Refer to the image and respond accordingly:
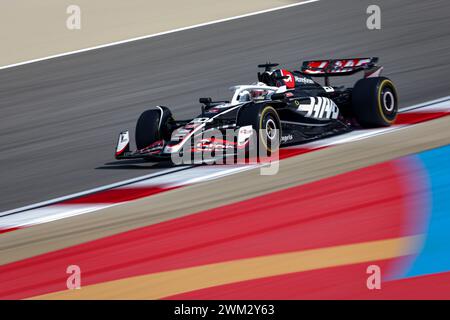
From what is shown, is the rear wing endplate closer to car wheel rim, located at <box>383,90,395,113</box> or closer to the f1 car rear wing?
the f1 car rear wing

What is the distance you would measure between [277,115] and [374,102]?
4.54 ft

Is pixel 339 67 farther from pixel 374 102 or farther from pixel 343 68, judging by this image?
pixel 374 102

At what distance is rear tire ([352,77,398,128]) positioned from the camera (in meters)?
11.2

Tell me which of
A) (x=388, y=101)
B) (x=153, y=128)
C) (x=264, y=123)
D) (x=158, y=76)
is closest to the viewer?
(x=264, y=123)

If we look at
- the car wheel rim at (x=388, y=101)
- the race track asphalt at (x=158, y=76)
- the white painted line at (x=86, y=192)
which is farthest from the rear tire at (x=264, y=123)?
the car wheel rim at (x=388, y=101)

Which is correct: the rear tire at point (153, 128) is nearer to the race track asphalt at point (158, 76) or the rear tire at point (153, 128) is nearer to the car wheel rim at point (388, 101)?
the race track asphalt at point (158, 76)

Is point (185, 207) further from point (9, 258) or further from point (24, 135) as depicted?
point (24, 135)

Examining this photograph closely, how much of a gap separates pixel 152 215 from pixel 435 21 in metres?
10.6

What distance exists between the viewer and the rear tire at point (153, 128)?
10.8 m

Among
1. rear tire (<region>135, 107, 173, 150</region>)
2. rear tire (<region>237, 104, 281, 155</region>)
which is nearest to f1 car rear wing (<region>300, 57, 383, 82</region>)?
rear tire (<region>237, 104, 281, 155</region>)

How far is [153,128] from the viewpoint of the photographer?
10820 mm

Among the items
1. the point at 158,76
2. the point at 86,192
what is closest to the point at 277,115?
the point at 86,192
